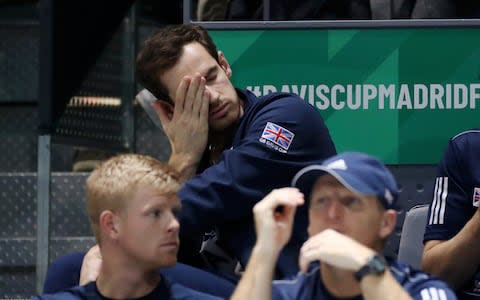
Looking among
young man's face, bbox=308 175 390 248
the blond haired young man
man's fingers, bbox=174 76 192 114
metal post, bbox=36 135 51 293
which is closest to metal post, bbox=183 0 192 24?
man's fingers, bbox=174 76 192 114

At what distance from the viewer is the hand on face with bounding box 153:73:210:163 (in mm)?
4617

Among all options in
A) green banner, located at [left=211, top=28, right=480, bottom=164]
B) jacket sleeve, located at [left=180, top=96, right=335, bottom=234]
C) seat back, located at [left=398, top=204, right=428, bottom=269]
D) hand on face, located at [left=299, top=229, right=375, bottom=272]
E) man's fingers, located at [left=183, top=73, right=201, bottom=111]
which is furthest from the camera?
green banner, located at [left=211, top=28, right=480, bottom=164]

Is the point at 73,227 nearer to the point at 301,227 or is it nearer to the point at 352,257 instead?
the point at 301,227

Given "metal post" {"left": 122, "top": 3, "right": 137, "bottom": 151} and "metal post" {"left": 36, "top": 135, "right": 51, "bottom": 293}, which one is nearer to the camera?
"metal post" {"left": 36, "top": 135, "right": 51, "bottom": 293}

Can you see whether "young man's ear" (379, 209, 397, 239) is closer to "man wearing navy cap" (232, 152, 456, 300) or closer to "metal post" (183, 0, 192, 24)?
"man wearing navy cap" (232, 152, 456, 300)

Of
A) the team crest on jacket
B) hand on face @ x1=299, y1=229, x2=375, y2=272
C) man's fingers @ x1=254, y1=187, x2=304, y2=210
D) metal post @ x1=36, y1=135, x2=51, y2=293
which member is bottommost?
metal post @ x1=36, y1=135, x2=51, y2=293

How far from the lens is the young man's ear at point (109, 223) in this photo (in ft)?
12.8

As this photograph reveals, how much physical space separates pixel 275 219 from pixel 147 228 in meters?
0.51

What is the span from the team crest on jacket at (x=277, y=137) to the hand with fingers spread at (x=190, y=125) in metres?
0.29

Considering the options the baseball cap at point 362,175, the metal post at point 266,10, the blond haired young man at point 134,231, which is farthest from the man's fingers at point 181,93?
the metal post at point 266,10

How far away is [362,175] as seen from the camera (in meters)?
3.47

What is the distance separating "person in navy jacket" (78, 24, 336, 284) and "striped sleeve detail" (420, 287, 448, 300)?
0.75 m

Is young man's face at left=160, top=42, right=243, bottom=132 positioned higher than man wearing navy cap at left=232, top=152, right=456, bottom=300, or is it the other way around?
young man's face at left=160, top=42, right=243, bottom=132

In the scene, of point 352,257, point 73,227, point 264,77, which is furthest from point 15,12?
point 352,257
